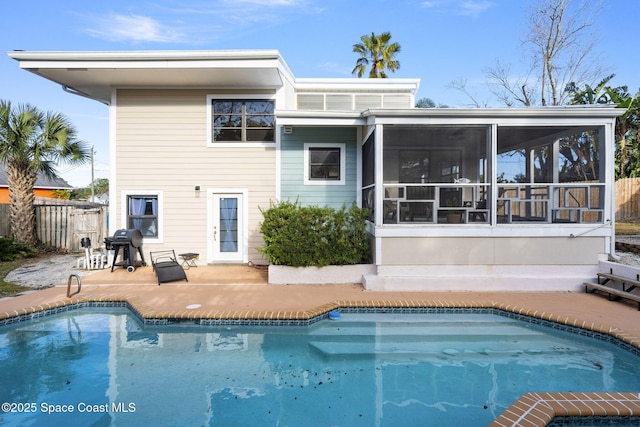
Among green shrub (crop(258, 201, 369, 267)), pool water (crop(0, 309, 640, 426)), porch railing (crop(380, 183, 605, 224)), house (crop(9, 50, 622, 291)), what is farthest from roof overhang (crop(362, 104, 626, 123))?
pool water (crop(0, 309, 640, 426))

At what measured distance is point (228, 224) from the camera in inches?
374

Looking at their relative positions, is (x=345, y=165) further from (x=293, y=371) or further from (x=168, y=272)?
(x=293, y=371)

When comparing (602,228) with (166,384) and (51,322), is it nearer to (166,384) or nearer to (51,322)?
(166,384)

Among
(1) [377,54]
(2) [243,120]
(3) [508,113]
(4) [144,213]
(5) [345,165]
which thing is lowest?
(4) [144,213]

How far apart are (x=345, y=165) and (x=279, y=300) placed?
14.2ft

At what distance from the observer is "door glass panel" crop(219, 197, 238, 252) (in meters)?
9.48

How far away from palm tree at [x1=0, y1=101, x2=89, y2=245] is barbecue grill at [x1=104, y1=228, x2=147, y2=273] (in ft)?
13.7

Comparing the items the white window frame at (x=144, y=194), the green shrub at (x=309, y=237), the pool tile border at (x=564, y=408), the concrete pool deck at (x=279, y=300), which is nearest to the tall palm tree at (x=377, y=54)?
the white window frame at (x=144, y=194)

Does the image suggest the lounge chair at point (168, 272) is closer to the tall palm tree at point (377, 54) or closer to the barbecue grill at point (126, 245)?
the barbecue grill at point (126, 245)

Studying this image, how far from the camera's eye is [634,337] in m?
4.66

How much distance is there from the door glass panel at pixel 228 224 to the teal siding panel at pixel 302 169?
1.39 metres

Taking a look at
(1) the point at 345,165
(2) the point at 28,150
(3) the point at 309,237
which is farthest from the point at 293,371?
(2) the point at 28,150

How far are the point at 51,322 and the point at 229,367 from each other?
3585 mm

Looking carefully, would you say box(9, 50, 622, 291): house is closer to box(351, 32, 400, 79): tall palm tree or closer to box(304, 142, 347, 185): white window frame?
box(304, 142, 347, 185): white window frame
